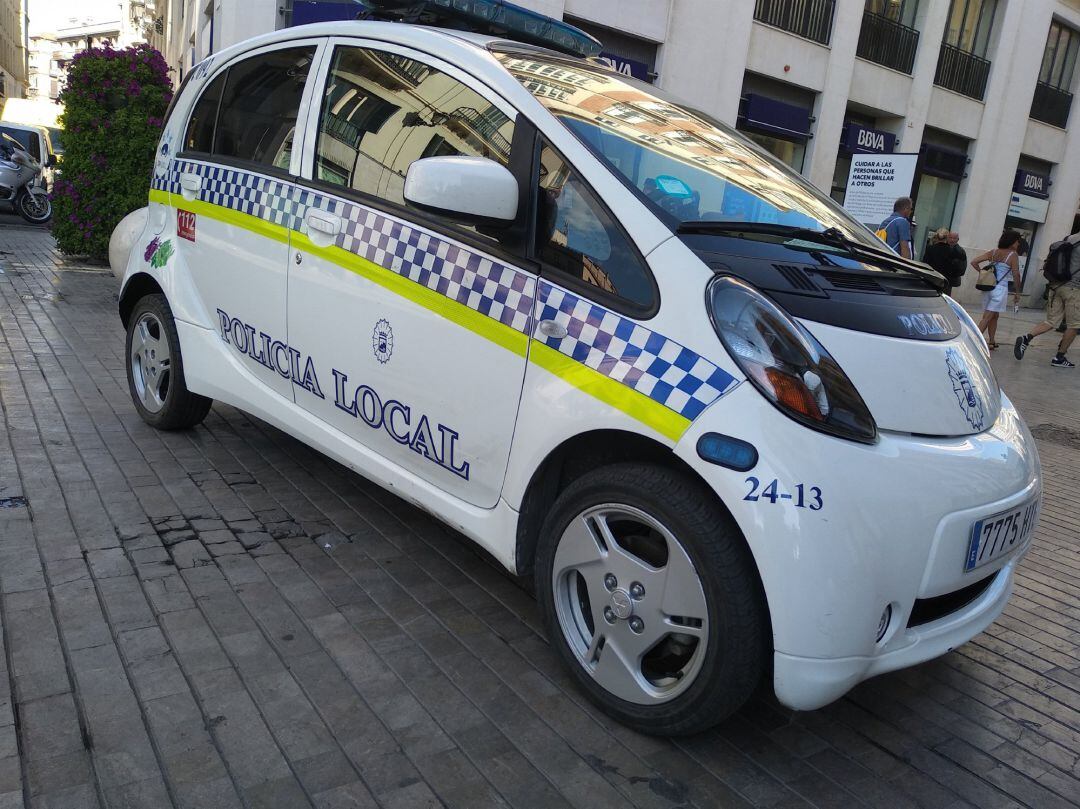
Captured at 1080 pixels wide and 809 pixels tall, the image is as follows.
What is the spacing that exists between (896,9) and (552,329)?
19.9 metres

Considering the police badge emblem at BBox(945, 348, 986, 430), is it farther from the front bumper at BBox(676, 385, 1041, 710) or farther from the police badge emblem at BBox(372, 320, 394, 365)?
the police badge emblem at BBox(372, 320, 394, 365)

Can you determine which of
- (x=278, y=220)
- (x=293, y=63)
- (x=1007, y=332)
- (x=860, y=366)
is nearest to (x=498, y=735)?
(x=860, y=366)

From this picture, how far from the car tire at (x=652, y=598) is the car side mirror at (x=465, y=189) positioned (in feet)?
2.62

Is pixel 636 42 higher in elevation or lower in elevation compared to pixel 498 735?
higher

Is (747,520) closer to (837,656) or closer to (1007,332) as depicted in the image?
(837,656)

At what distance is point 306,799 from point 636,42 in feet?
49.3

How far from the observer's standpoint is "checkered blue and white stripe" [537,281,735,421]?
2211 mm

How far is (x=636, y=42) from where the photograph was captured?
1522cm

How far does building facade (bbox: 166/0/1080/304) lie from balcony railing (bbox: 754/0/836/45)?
28mm

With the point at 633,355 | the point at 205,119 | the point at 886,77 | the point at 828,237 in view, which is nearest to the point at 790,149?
the point at 886,77

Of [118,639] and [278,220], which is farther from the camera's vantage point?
[278,220]

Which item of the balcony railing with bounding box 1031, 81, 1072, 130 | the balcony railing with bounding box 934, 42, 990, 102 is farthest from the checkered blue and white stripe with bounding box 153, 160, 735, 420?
the balcony railing with bounding box 1031, 81, 1072, 130

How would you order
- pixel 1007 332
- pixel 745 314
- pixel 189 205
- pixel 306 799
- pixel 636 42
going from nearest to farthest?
pixel 306 799 → pixel 745 314 → pixel 189 205 → pixel 636 42 → pixel 1007 332

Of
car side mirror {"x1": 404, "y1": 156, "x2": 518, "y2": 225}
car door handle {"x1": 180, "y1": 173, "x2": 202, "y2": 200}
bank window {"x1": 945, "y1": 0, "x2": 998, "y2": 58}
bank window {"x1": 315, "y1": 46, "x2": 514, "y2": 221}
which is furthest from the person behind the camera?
bank window {"x1": 945, "y1": 0, "x2": 998, "y2": 58}
